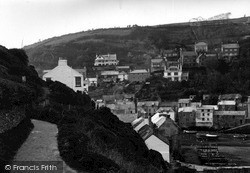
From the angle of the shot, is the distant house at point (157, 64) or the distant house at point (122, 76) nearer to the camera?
the distant house at point (122, 76)

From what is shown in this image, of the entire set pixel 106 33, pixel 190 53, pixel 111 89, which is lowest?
pixel 111 89

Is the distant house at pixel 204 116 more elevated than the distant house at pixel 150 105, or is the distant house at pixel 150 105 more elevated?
the distant house at pixel 150 105

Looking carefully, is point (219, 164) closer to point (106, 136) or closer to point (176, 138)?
point (176, 138)

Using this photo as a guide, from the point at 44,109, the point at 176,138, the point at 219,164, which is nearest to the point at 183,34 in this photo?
the point at 176,138

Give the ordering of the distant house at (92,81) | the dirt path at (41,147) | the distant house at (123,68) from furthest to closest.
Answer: the distant house at (123,68), the distant house at (92,81), the dirt path at (41,147)

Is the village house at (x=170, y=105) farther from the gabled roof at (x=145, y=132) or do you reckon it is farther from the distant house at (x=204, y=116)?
the gabled roof at (x=145, y=132)

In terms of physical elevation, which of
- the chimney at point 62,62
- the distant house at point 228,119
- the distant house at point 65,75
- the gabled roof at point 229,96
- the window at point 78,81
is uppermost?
the chimney at point 62,62

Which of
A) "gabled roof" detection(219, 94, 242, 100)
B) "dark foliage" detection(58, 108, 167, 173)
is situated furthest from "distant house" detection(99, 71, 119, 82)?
"dark foliage" detection(58, 108, 167, 173)

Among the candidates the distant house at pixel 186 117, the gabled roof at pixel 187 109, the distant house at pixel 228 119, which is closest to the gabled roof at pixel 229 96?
the distant house at pixel 228 119
